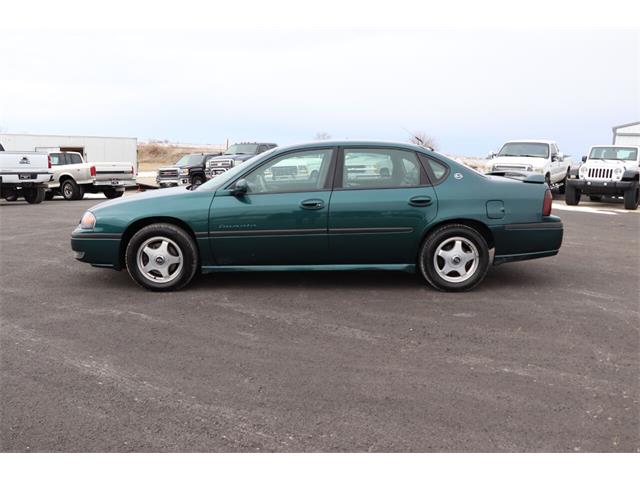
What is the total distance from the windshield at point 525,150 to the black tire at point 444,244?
14953 mm

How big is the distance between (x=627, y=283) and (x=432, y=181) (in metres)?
2.48

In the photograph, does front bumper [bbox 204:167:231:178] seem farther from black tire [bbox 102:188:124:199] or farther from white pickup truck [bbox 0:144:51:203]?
white pickup truck [bbox 0:144:51:203]

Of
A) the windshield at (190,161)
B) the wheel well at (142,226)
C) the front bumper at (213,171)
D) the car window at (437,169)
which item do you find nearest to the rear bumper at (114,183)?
the front bumper at (213,171)

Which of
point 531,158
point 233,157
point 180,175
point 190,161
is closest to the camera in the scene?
point 531,158

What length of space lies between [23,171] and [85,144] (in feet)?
84.5

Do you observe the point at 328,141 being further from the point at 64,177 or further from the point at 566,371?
the point at 64,177

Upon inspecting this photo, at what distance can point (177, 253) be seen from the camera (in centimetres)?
631

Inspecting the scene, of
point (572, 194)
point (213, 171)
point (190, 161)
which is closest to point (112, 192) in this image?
point (213, 171)

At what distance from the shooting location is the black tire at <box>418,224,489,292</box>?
6270 millimetres

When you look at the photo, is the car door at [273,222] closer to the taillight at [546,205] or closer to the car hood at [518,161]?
the taillight at [546,205]

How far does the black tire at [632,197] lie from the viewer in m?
17.2

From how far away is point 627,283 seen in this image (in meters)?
6.82

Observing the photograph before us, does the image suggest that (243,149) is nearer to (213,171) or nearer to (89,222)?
(213,171)
